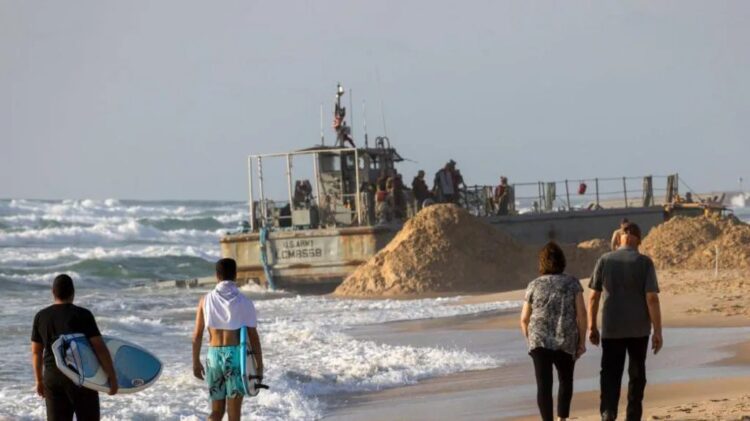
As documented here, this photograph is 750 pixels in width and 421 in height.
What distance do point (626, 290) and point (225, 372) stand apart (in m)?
2.69

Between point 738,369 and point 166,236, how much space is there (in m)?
65.9

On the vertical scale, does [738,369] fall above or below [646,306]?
below

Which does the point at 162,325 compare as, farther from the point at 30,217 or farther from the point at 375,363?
the point at 30,217

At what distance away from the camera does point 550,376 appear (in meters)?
10.5

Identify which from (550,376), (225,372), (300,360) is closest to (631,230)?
(550,376)

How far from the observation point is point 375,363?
59.3 feet

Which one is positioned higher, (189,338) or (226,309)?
(226,309)

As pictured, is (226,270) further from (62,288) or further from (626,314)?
(626,314)

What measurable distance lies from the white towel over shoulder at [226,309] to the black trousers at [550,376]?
1.91 meters

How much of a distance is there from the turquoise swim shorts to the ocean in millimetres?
3917

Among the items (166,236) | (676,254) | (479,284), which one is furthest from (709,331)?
(166,236)

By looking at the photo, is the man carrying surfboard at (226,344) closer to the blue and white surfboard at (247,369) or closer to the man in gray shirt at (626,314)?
the blue and white surfboard at (247,369)

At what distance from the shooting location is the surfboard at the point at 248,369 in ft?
34.6

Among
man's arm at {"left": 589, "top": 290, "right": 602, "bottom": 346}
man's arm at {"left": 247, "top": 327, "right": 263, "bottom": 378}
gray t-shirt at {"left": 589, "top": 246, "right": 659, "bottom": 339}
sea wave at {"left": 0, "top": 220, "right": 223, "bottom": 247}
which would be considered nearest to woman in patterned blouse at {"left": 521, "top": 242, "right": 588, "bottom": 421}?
man's arm at {"left": 589, "top": 290, "right": 602, "bottom": 346}
